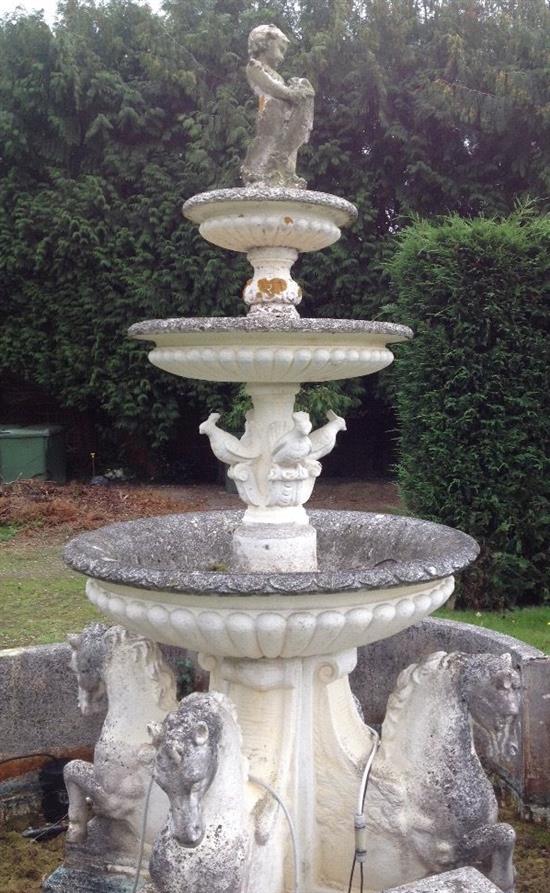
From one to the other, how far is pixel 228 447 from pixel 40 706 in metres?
1.89

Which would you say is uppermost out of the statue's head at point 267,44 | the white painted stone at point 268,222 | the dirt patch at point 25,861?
the statue's head at point 267,44

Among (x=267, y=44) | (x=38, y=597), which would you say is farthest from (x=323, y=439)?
(x=38, y=597)

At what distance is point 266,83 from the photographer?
323 cm

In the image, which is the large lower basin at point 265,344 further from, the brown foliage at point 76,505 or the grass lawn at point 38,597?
the brown foliage at point 76,505

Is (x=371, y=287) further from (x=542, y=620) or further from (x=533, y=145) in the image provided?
(x=542, y=620)

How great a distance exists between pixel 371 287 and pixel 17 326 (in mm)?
5340

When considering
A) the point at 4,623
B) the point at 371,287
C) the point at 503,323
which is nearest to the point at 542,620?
the point at 503,323

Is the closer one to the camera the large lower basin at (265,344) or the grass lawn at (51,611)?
the large lower basin at (265,344)

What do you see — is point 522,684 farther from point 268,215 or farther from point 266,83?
point 266,83

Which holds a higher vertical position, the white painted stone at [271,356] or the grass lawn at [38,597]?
the white painted stone at [271,356]

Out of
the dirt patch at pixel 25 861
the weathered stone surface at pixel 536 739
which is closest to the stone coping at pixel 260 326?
the weathered stone surface at pixel 536 739

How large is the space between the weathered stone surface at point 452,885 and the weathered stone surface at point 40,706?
2.55 m

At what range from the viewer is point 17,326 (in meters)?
12.1

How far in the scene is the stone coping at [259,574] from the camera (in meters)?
2.45
